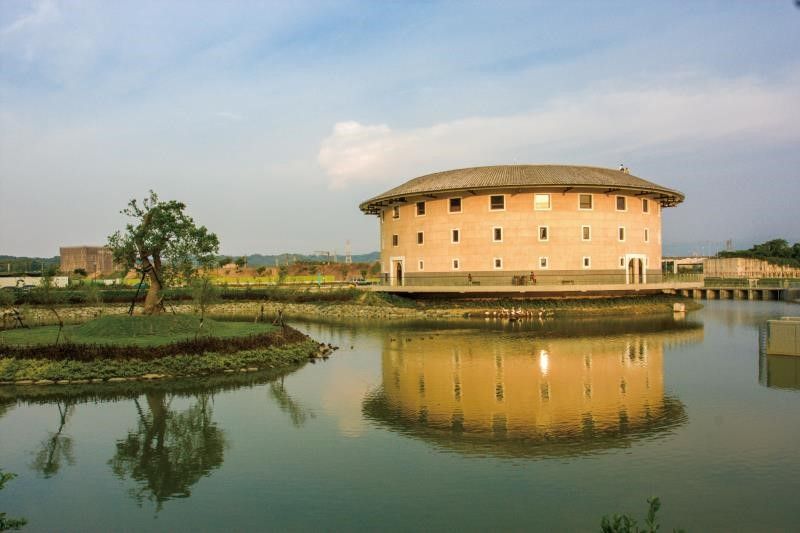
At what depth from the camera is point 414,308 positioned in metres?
40.8

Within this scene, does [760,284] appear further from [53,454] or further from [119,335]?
[53,454]

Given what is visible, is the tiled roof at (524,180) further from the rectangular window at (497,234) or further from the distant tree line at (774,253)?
the distant tree line at (774,253)

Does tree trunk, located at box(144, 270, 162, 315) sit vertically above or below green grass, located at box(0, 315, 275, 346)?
above

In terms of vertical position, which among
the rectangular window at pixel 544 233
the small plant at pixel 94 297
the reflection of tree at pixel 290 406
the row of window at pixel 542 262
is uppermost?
the rectangular window at pixel 544 233

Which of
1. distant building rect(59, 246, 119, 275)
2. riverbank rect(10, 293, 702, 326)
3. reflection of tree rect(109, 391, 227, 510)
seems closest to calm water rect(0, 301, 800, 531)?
reflection of tree rect(109, 391, 227, 510)

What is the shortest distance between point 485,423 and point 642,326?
882 inches

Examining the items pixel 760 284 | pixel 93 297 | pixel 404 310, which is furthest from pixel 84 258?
pixel 760 284

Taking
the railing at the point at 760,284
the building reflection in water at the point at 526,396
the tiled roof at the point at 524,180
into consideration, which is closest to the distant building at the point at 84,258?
the tiled roof at the point at 524,180

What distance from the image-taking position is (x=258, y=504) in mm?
8867

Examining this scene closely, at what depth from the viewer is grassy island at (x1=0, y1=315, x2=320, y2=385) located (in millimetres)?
17906

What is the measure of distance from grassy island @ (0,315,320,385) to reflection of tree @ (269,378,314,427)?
3069mm

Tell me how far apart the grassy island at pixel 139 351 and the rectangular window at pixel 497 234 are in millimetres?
21288

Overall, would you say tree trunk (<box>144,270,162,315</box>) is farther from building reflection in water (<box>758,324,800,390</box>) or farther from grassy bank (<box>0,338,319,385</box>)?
building reflection in water (<box>758,324,800,390</box>)

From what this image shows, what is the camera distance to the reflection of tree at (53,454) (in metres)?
10.7
